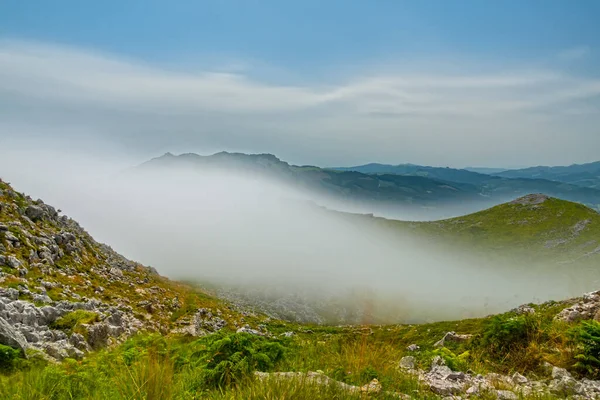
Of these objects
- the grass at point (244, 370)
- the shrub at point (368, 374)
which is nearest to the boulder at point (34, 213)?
the grass at point (244, 370)

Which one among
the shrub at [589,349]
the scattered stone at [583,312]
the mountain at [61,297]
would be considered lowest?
the mountain at [61,297]

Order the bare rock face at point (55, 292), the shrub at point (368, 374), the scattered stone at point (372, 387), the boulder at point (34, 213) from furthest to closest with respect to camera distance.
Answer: the boulder at point (34, 213), the bare rock face at point (55, 292), the shrub at point (368, 374), the scattered stone at point (372, 387)

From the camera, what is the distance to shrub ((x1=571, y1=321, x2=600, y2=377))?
10.3 meters

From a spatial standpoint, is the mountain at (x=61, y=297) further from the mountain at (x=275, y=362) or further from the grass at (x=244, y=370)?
the grass at (x=244, y=370)

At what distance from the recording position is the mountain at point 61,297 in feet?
54.9

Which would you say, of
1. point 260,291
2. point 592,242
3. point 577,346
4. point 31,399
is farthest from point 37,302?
point 592,242

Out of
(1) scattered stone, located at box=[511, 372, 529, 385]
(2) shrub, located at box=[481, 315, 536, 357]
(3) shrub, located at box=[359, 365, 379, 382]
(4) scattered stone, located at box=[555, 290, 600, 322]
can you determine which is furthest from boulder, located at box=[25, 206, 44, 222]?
(4) scattered stone, located at box=[555, 290, 600, 322]

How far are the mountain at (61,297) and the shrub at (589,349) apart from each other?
1747 cm

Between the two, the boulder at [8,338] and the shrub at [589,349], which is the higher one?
the shrub at [589,349]

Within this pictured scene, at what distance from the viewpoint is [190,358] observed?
29.6 feet

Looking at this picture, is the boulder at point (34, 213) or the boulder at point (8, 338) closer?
the boulder at point (8, 338)

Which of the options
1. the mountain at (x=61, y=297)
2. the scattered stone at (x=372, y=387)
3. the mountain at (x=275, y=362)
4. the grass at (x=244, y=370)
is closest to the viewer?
the grass at (x=244, y=370)

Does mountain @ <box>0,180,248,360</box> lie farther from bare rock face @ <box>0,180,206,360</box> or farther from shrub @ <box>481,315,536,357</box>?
shrub @ <box>481,315,536,357</box>

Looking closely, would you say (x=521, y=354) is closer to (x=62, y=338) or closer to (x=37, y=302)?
(x=62, y=338)
